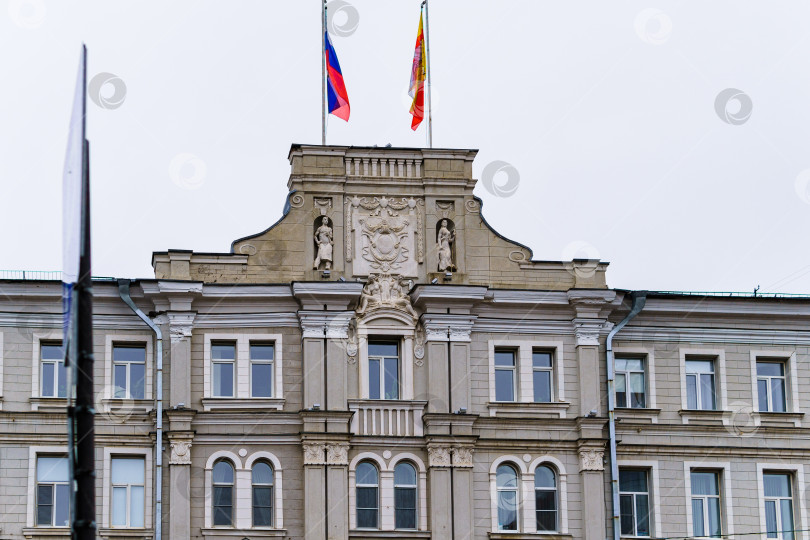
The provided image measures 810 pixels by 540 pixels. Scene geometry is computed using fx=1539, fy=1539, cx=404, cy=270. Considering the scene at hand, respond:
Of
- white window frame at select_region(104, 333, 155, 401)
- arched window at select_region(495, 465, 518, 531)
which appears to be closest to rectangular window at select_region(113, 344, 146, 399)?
white window frame at select_region(104, 333, 155, 401)

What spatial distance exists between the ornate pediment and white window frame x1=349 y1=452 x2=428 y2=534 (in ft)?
16.0

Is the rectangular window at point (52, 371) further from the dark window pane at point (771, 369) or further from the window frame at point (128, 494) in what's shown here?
the dark window pane at point (771, 369)

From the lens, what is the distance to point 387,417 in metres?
40.0

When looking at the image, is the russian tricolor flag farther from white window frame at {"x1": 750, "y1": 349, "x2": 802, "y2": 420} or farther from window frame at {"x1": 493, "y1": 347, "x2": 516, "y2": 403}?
white window frame at {"x1": 750, "y1": 349, "x2": 802, "y2": 420}

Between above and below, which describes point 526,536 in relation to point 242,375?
below

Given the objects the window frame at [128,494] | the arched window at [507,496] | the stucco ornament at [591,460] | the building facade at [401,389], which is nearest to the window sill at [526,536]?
the building facade at [401,389]

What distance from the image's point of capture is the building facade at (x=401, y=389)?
128ft

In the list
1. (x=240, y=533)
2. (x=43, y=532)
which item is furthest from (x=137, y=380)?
(x=240, y=533)

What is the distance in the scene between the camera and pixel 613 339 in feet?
138

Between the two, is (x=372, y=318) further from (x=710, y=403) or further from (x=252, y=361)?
(x=710, y=403)

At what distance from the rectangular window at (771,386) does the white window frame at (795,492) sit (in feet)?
5.37

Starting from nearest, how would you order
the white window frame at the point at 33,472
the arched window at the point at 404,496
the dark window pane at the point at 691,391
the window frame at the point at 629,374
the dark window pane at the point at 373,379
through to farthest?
the white window frame at the point at 33,472
the arched window at the point at 404,496
the dark window pane at the point at 373,379
the window frame at the point at 629,374
the dark window pane at the point at 691,391

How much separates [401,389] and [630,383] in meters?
6.46

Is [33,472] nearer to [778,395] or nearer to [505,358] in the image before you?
[505,358]
